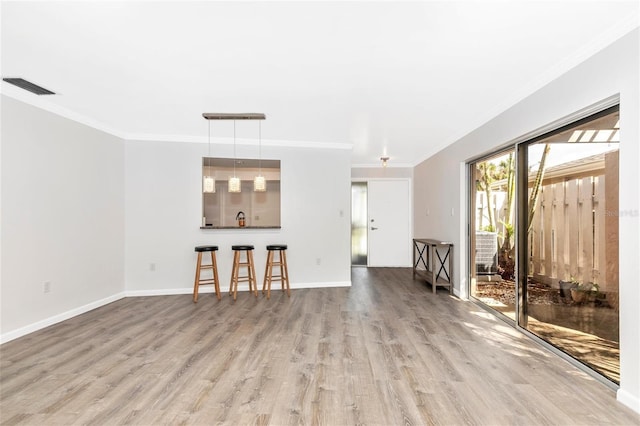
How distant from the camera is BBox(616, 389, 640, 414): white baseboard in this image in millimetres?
1852

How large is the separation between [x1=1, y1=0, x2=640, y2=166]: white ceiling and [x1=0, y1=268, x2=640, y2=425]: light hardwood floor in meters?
2.37

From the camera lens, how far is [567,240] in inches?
103

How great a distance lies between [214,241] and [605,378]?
4.57m

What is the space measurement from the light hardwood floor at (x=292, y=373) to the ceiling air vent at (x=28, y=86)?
240 cm

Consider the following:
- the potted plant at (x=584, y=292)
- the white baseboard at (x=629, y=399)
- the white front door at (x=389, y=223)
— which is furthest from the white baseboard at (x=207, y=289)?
the white baseboard at (x=629, y=399)

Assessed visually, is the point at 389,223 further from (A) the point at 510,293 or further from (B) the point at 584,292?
(B) the point at 584,292

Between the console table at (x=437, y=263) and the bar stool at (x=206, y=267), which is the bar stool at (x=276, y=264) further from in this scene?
the console table at (x=437, y=263)

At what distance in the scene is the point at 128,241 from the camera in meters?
Result: 4.54

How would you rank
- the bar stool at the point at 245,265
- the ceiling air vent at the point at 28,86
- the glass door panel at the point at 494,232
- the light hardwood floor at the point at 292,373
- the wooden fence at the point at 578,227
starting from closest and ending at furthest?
the light hardwood floor at the point at 292,373, the wooden fence at the point at 578,227, the ceiling air vent at the point at 28,86, the glass door panel at the point at 494,232, the bar stool at the point at 245,265

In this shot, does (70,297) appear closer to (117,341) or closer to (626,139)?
(117,341)

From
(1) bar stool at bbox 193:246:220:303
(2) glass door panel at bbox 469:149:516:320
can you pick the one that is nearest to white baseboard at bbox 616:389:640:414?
(2) glass door panel at bbox 469:149:516:320

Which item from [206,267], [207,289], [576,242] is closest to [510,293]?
[576,242]

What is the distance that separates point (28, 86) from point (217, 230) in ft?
8.77

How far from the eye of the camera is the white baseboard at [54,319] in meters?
2.93
